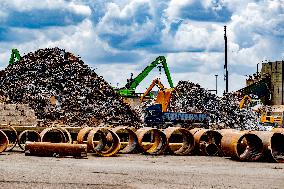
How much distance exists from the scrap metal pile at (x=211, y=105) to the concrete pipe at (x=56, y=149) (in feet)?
77.6

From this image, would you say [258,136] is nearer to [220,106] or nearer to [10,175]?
[10,175]

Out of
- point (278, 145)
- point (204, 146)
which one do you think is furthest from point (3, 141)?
point (278, 145)

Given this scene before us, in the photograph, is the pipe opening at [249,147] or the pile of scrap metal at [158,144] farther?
the pipe opening at [249,147]

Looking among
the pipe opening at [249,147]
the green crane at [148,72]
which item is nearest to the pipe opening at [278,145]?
the pipe opening at [249,147]

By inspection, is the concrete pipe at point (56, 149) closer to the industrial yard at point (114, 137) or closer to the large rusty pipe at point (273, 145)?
the industrial yard at point (114, 137)

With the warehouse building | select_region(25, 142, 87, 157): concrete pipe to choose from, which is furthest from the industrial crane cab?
the warehouse building

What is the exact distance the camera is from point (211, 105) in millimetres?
43000

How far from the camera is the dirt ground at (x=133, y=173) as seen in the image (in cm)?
1088

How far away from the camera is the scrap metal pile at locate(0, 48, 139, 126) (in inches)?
1150

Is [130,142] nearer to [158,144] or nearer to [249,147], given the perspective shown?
[158,144]

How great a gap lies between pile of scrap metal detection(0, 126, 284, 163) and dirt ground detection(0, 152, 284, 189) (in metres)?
0.70

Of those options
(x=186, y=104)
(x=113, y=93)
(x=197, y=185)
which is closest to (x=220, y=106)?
(x=186, y=104)

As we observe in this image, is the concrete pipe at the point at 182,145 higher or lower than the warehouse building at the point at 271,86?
lower

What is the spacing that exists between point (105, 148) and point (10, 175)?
8.42 metres
